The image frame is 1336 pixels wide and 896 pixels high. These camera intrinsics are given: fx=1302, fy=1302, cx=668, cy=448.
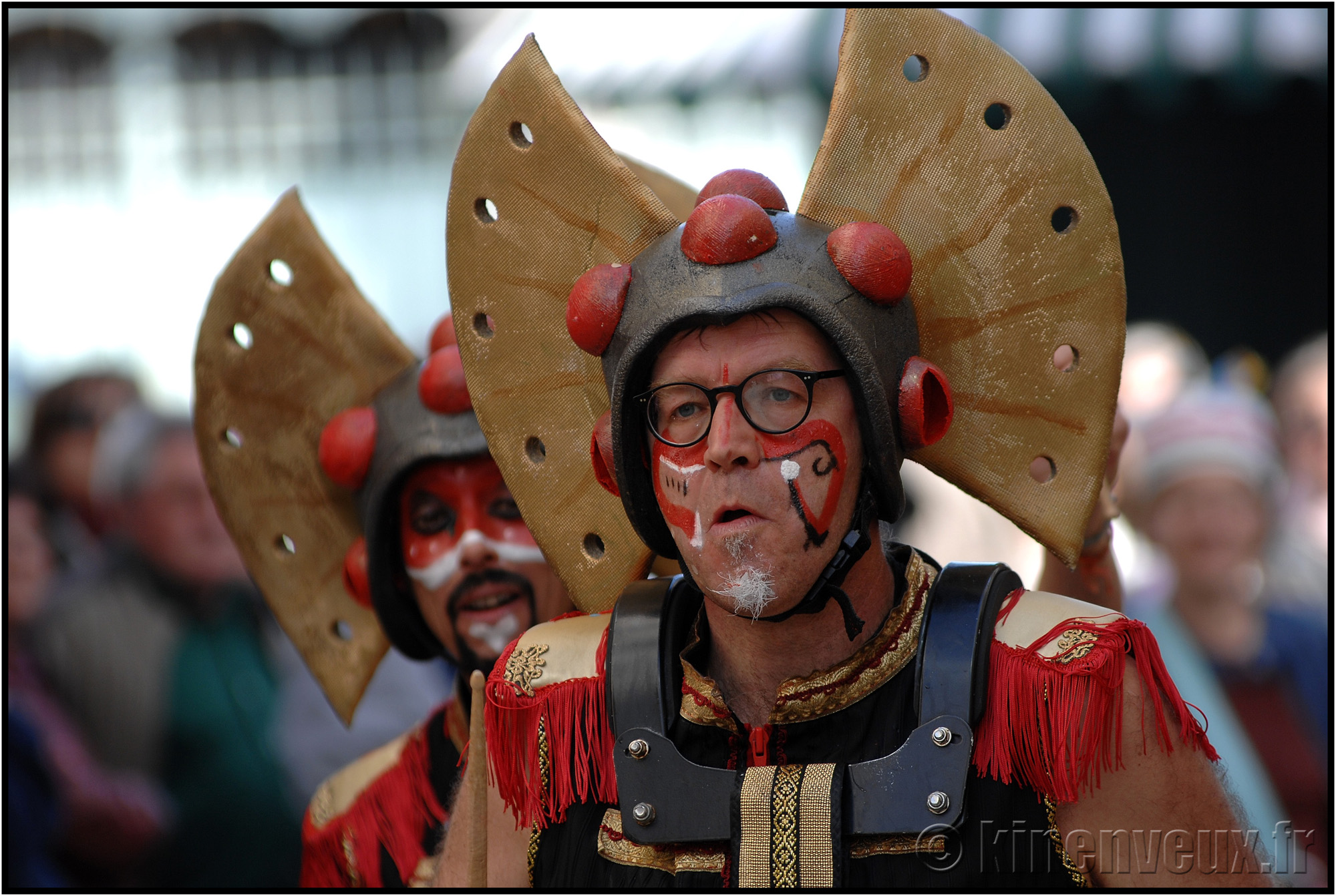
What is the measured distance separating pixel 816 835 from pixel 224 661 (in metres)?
2.69

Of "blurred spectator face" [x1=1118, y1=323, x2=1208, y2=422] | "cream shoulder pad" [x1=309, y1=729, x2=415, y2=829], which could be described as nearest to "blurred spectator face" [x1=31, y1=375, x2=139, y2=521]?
"cream shoulder pad" [x1=309, y1=729, x2=415, y2=829]

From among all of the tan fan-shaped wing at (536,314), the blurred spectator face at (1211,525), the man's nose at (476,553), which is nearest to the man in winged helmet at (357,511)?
the man's nose at (476,553)

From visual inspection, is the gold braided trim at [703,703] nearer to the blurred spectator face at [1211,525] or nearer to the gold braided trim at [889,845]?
the gold braided trim at [889,845]

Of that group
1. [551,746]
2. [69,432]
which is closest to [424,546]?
[551,746]

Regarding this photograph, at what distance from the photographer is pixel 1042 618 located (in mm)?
2244

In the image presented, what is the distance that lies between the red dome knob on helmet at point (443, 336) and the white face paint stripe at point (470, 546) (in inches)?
19.4

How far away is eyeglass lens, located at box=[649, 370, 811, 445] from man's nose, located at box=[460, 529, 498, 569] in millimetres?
948

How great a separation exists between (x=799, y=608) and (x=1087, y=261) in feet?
2.75

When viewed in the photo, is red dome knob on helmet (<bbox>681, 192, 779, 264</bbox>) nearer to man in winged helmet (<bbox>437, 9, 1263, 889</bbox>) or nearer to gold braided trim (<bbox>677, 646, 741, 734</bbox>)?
man in winged helmet (<bbox>437, 9, 1263, 889</bbox>)

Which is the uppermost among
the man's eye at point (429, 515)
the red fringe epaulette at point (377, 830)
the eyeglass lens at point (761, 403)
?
the eyeglass lens at point (761, 403)

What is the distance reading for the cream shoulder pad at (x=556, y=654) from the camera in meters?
2.49

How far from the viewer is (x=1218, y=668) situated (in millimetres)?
4062

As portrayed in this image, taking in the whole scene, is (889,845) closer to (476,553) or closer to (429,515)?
(476,553)

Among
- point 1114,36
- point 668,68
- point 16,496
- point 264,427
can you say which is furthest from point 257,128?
point 264,427
